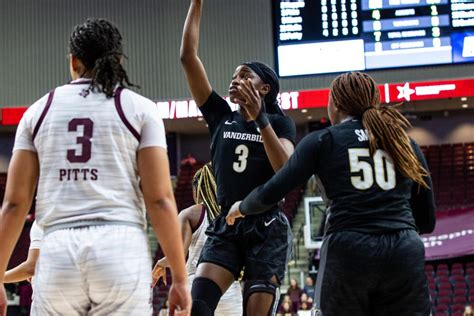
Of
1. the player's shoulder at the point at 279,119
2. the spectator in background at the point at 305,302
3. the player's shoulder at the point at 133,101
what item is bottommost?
the spectator in background at the point at 305,302

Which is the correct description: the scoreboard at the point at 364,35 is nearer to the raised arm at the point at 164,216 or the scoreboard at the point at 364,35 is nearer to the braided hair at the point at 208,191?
the braided hair at the point at 208,191

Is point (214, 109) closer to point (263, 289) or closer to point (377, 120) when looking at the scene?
point (263, 289)

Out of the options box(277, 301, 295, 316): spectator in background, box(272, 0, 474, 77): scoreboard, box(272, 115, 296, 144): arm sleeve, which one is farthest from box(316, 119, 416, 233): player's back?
box(272, 0, 474, 77): scoreboard

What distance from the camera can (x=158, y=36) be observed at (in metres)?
23.4

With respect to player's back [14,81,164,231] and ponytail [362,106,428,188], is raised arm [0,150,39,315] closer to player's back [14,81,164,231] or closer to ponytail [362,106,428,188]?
player's back [14,81,164,231]

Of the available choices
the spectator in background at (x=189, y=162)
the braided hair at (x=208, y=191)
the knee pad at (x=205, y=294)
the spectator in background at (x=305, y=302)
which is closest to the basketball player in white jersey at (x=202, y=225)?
the braided hair at (x=208, y=191)

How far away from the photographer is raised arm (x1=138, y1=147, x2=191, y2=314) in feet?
9.61

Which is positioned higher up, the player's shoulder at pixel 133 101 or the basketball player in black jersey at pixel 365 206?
the player's shoulder at pixel 133 101

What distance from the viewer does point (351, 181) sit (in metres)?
3.55

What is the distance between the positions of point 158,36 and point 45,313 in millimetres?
21005

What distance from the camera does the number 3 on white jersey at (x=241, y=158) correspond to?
4695mm

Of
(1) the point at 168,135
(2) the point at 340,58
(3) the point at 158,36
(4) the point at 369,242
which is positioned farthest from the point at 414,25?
(4) the point at 369,242

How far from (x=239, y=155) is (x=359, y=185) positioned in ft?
4.28

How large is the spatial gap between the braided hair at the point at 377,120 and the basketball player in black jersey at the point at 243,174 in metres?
0.73
